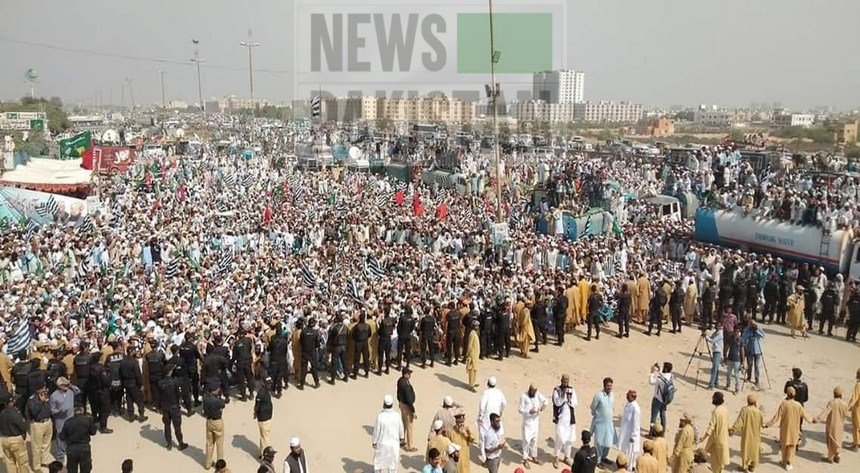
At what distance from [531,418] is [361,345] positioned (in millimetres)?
3578

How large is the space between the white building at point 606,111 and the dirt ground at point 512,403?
164881 millimetres

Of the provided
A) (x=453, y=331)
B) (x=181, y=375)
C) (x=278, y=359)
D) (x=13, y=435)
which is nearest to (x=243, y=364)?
(x=278, y=359)

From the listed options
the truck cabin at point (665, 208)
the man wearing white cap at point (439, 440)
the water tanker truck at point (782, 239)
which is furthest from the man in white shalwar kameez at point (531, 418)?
the truck cabin at point (665, 208)

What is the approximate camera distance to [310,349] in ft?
34.8

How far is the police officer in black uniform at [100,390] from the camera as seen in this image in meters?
9.18

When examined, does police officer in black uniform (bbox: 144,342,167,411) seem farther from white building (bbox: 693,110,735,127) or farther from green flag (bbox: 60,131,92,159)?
white building (bbox: 693,110,735,127)

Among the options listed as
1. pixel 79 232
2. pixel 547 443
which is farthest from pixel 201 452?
pixel 79 232

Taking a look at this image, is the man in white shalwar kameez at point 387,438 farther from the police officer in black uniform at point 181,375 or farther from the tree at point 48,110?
the tree at point 48,110

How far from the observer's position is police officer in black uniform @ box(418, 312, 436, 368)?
11.4 m

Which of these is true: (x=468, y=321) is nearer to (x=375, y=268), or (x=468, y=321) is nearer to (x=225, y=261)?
(x=375, y=268)

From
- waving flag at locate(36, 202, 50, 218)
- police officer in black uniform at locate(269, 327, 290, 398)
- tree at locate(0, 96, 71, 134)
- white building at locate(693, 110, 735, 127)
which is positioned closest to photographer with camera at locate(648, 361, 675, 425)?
police officer in black uniform at locate(269, 327, 290, 398)

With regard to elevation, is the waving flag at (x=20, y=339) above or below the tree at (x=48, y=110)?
below

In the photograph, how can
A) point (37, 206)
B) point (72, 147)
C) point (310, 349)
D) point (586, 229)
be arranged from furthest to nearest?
point (72, 147) < point (586, 229) < point (37, 206) < point (310, 349)

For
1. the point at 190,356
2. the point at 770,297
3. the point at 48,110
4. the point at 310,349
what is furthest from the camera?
the point at 48,110
